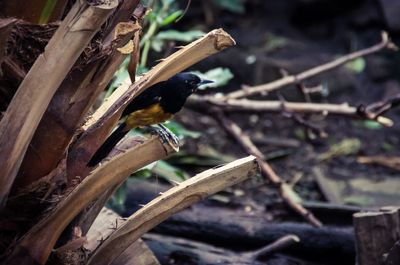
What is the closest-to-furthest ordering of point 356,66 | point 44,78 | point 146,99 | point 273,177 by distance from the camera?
point 44,78 < point 146,99 < point 273,177 < point 356,66

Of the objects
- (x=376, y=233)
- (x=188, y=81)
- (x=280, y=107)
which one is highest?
(x=280, y=107)

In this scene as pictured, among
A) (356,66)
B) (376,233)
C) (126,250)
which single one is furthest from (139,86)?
(356,66)

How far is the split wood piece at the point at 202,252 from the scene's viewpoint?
2.51 m

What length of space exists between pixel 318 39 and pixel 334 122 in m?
1.26

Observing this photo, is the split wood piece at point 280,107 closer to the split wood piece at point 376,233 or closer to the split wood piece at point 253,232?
the split wood piece at point 253,232

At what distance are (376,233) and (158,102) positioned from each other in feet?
2.83

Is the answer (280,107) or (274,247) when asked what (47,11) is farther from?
(280,107)

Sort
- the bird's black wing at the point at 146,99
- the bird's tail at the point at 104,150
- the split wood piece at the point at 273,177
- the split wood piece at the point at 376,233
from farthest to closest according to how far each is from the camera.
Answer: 1. the split wood piece at the point at 273,177
2. the split wood piece at the point at 376,233
3. the bird's black wing at the point at 146,99
4. the bird's tail at the point at 104,150

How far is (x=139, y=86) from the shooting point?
58.3 inches

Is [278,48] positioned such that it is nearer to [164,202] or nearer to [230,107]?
[230,107]

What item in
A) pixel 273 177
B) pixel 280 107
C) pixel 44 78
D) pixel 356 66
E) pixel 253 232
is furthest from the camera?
pixel 356 66

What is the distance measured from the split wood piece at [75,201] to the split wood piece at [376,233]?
908 millimetres

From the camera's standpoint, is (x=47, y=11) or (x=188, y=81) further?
(x=188, y=81)

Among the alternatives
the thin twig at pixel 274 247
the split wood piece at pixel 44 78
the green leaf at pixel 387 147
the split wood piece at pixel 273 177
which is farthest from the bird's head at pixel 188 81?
the green leaf at pixel 387 147
